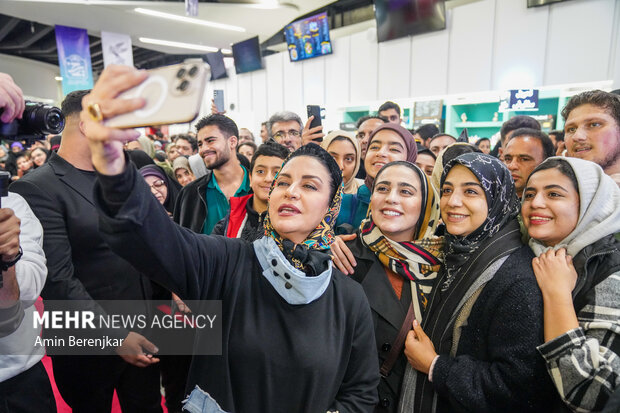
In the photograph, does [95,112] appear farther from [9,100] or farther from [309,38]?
[309,38]

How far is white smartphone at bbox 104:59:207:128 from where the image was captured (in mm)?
625

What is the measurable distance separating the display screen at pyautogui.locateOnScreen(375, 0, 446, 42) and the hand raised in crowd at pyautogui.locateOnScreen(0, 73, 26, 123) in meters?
7.68

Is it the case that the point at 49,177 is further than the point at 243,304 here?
Yes

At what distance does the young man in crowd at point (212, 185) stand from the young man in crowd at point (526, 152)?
1.75 metres

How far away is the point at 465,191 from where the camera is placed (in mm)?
1488

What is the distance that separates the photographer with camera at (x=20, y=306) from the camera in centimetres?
102

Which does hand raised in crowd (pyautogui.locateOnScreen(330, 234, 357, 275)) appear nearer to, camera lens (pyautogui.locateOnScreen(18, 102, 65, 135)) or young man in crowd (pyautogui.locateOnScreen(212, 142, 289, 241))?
young man in crowd (pyautogui.locateOnScreen(212, 142, 289, 241))

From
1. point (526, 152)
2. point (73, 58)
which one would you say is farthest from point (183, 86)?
point (73, 58)

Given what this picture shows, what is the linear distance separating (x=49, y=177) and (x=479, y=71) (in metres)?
7.08

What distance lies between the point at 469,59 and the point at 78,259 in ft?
23.7

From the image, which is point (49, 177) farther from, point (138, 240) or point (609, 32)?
point (609, 32)

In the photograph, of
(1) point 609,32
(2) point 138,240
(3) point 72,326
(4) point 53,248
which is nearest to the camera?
(2) point 138,240

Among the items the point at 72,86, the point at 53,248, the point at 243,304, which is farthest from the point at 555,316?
the point at 72,86

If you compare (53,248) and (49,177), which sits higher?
(49,177)
